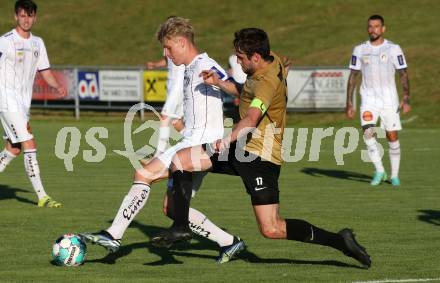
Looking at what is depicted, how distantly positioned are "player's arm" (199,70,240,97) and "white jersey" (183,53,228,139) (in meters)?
0.32

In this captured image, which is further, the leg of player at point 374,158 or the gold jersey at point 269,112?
the leg of player at point 374,158

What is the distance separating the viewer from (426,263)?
1040 centimetres

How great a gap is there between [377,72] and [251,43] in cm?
891

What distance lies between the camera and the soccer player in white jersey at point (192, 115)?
1019 centimetres

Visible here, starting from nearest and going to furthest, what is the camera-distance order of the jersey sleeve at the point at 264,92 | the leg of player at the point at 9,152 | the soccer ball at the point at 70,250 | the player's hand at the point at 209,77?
the jersey sleeve at the point at 264,92 → the player's hand at the point at 209,77 → the soccer ball at the point at 70,250 → the leg of player at the point at 9,152

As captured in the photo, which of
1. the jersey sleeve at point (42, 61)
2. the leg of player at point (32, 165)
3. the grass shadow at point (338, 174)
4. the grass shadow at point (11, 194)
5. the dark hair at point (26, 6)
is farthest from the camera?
the grass shadow at point (338, 174)

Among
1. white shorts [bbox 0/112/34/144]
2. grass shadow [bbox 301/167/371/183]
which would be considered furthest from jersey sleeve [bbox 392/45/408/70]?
white shorts [bbox 0/112/34/144]

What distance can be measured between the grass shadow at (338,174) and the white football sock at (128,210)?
29.4ft

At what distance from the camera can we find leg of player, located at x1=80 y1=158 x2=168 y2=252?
9.86 meters

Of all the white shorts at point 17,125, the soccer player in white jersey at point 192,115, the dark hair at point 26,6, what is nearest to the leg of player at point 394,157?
the white shorts at point 17,125

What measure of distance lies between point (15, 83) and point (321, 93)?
1984cm

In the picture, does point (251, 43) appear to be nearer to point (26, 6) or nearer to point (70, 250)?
point (70, 250)

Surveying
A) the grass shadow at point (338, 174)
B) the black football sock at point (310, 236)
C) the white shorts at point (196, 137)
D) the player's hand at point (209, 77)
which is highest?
the player's hand at point (209, 77)

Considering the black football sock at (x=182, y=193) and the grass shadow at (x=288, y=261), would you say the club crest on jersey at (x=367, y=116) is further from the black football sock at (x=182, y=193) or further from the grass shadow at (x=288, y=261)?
the black football sock at (x=182, y=193)
